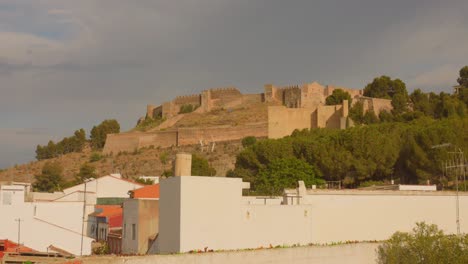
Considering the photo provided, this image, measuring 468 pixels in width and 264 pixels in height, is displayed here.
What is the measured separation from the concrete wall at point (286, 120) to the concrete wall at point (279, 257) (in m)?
64.6

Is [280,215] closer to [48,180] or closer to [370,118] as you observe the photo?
[48,180]

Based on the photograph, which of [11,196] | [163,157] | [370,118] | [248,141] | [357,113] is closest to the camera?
[11,196]

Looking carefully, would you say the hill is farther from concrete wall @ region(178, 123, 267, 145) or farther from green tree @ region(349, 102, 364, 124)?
green tree @ region(349, 102, 364, 124)

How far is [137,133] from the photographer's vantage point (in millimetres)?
95375

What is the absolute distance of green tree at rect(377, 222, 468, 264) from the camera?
19.1m

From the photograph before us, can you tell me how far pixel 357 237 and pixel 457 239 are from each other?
23.1 ft

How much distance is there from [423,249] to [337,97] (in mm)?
69906

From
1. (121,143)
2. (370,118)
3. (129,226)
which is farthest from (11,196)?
(121,143)

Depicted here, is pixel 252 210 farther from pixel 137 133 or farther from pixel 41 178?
pixel 137 133

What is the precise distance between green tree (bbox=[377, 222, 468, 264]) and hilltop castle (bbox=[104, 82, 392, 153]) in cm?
5851

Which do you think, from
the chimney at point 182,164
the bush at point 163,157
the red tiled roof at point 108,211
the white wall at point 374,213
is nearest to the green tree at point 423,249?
the white wall at point 374,213

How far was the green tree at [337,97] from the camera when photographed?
87500mm

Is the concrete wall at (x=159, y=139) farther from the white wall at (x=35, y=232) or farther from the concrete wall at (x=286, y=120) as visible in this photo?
the white wall at (x=35, y=232)

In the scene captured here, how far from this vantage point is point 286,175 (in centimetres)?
5247
